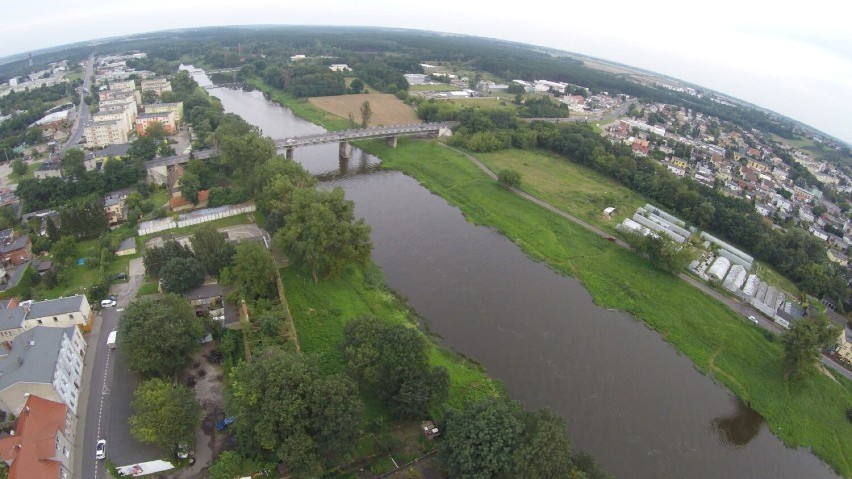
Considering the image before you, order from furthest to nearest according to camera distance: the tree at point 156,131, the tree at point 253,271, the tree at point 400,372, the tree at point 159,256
Answer: 1. the tree at point 156,131
2. the tree at point 159,256
3. the tree at point 253,271
4. the tree at point 400,372

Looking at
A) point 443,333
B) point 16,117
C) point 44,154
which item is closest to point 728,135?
point 443,333

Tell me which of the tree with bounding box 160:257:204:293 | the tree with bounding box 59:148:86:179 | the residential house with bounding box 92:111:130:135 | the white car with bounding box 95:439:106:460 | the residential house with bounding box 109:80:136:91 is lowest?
the white car with bounding box 95:439:106:460

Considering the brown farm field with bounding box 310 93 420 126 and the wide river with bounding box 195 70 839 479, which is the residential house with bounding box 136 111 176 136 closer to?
the brown farm field with bounding box 310 93 420 126

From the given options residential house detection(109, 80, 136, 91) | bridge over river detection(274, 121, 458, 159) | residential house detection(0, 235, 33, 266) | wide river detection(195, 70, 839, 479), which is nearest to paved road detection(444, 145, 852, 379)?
wide river detection(195, 70, 839, 479)

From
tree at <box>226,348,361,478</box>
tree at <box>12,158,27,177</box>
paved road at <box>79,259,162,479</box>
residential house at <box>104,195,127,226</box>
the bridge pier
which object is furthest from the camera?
the bridge pier

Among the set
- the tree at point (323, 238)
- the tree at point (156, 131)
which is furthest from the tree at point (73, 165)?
the tree at point (323, 238)

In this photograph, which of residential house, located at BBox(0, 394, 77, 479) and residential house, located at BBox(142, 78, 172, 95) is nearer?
residential house, located at BBox(0, 394, 77, 479)

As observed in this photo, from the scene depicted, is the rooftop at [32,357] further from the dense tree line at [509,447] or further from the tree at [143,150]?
the tree at [143,150]
